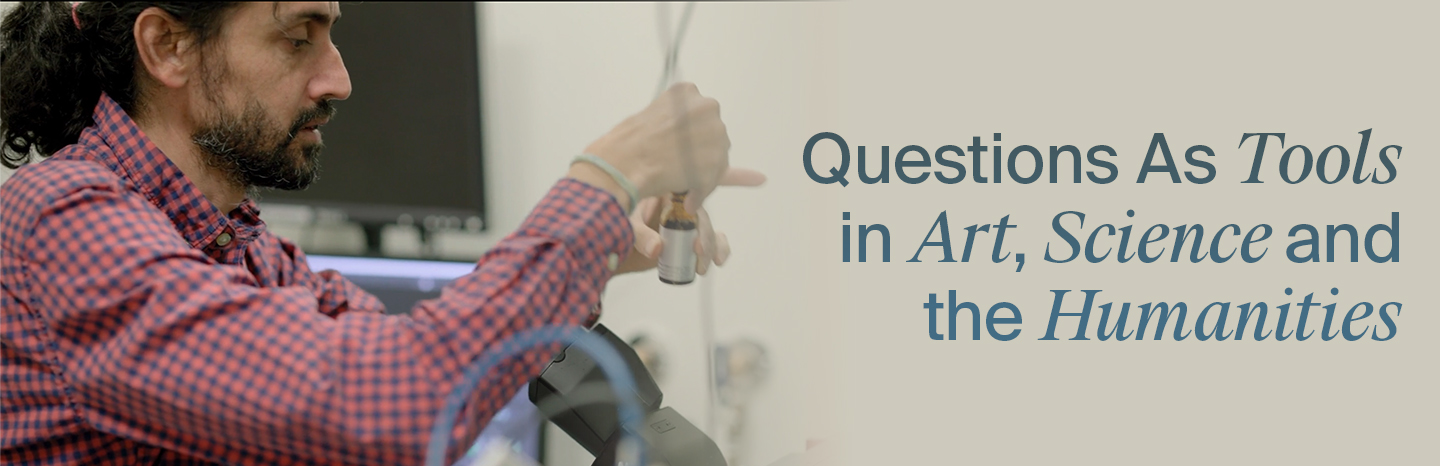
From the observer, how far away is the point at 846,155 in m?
0.89

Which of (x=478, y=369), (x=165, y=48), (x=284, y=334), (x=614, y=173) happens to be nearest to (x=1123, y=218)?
(x=614, y=173)

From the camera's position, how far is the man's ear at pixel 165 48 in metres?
0.81

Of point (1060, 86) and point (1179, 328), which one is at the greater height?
point (1060, 86)

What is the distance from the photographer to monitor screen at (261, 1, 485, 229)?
155 cm

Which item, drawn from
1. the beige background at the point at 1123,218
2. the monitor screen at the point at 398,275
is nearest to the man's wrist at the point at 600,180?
the beige background at the point at 1123,218

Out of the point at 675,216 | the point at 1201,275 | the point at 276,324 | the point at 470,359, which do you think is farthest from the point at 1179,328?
the point at 276,324

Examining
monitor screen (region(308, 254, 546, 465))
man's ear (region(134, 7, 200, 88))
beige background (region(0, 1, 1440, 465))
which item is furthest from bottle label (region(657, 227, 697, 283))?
monitor screen (region(308, 254, 546, 465))

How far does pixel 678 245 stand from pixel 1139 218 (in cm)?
38

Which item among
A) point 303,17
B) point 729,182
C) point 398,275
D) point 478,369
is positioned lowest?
point 398,275

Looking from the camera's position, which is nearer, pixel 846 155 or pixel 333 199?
pixel 846 155

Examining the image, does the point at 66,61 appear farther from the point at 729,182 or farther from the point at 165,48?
the point at 729,182

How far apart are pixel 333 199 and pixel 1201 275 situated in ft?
4.25

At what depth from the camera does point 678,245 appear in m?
0.79

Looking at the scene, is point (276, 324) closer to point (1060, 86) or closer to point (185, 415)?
point (185, 415)
